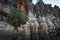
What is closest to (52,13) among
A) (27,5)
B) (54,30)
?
(54,30)

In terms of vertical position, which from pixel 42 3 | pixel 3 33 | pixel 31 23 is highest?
pixel 42 3

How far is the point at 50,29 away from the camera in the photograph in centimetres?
4103

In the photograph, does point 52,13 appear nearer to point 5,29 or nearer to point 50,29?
point 50,29

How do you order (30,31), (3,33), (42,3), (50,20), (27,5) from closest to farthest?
(3,33), (30,31), (27,5), (50,20), (42,3)

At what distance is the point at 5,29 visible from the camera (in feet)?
92.9

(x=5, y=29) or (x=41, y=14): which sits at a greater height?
(x=41, y=14)

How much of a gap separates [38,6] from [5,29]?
2018 centimetres

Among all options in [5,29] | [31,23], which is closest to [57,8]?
[31,23]

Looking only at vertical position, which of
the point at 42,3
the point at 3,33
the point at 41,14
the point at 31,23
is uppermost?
the point at 42,3

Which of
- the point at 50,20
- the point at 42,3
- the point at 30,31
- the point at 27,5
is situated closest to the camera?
the point at 30,31

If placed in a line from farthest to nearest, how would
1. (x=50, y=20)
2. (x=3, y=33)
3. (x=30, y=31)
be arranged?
(x=50, y=20) < (x=30, y=31) < (x=3, y=33)

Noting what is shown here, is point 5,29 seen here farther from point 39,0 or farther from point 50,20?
point 39,0

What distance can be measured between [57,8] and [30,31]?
19.4m

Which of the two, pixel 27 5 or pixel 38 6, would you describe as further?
pixel 38 6
